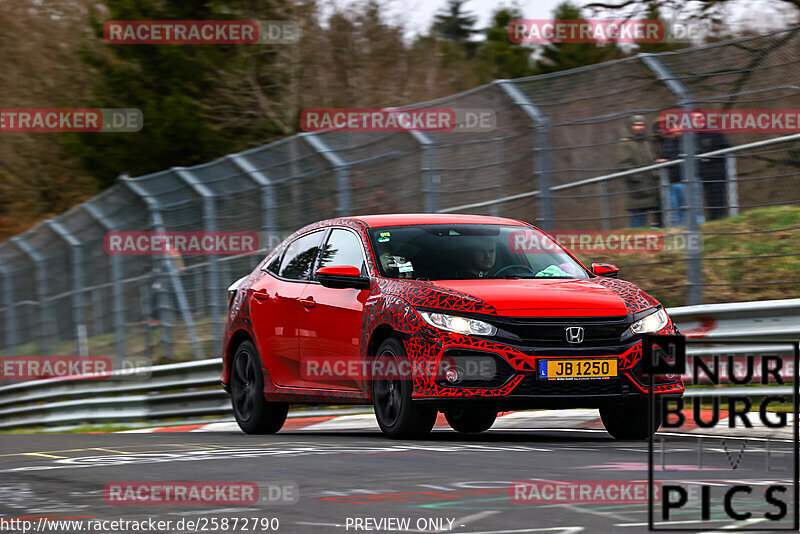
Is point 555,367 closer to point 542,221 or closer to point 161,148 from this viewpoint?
point 542,221

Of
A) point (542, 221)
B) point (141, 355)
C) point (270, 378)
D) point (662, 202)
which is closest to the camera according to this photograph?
point (270, 378)

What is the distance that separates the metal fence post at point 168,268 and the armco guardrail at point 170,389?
103 cm

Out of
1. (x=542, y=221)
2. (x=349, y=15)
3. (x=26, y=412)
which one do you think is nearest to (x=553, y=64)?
(x=349, y=15)

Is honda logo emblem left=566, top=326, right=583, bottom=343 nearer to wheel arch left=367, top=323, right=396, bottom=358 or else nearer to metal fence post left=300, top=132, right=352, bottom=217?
wheel arch left=367, top=323, right=396, bottom=358

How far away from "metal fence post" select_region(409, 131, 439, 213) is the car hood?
14.7ft

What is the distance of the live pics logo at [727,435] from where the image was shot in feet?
16.0

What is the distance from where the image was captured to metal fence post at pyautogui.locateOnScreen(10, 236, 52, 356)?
2298 centimetres

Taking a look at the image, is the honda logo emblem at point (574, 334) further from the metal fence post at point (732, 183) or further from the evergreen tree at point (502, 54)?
the evergreen tree at point (502, 54)

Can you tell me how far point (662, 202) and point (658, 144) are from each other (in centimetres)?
51

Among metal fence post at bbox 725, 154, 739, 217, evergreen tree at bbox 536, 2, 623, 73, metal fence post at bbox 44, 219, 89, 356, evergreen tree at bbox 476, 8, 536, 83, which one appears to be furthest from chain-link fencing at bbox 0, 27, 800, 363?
evergreen tree at bbox 476, 8, 536, 83

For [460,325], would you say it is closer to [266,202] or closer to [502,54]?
[266,202]

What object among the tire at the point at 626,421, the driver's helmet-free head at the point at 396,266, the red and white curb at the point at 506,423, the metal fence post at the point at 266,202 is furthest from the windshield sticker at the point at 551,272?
the metal fence post at the point at 266,202

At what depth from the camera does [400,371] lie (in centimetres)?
962

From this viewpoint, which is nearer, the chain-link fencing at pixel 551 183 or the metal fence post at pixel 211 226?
the chain-link fencing at pixel 551 183
